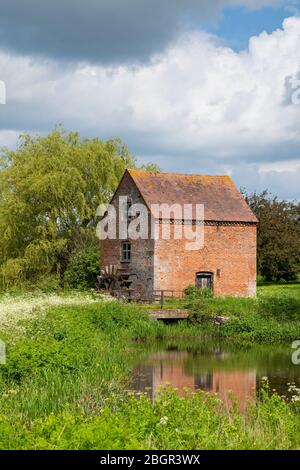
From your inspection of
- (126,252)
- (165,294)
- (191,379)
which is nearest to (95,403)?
(191,379)

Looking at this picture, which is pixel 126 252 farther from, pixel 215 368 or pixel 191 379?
pixel 191 379

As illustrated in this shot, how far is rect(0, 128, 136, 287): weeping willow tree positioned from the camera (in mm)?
40219

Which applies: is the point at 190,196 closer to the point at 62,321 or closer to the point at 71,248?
the point at 71,248

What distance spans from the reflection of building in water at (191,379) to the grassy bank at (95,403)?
0.71 m

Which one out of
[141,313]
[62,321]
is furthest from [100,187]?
[62,321]

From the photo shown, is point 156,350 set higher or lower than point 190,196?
lower

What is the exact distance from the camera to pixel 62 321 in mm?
21109

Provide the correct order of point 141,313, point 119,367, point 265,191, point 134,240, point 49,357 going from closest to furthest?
point 49,357 → point 119,367 → point 141,313 → point 134,240 → point 265,191

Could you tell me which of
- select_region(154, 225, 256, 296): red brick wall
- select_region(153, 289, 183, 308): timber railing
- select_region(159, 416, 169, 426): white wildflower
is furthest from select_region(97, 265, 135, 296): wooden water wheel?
select_region(159, 416, 169, 426): white wildflower

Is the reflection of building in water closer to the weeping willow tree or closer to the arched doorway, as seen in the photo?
the arched doorway

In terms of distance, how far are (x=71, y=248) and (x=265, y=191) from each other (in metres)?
17.4

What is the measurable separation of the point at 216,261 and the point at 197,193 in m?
3.89

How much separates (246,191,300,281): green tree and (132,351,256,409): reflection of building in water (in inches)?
1110

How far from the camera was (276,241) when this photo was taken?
49.5 meters
